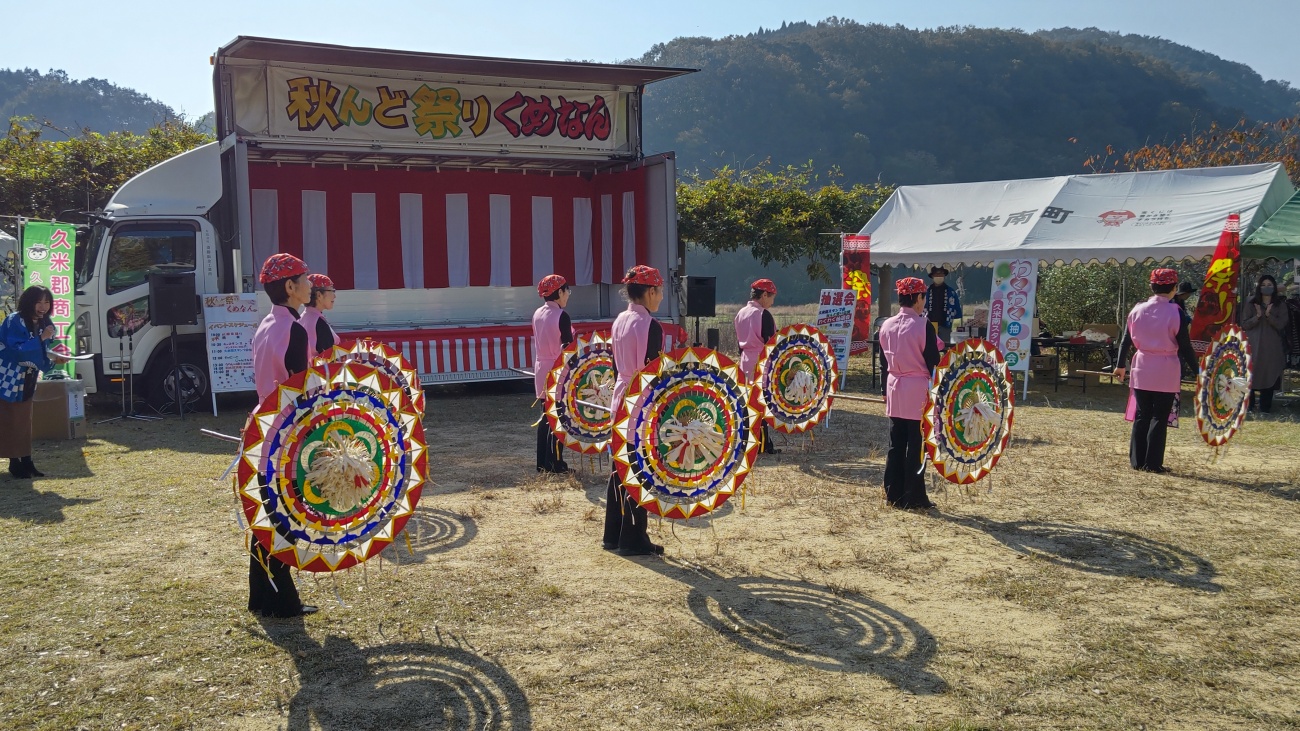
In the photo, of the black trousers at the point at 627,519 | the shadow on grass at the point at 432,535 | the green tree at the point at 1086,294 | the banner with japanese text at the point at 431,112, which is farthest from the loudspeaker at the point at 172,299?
the green tree at the point at 1086,294

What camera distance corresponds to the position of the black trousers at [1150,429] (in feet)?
25.2

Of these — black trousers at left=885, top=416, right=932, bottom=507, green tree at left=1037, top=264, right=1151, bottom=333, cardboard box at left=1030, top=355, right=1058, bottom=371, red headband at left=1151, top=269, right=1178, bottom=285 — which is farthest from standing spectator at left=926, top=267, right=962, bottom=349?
green tree at left=1037, top=264, right=1151, bottom=333

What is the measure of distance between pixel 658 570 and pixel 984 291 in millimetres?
42452

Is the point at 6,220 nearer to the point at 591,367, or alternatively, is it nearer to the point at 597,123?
the point at 597,123

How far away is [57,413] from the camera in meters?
9.66

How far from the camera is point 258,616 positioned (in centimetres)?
459

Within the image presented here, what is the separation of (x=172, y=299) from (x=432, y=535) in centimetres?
621

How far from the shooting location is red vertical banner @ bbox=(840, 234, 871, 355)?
13203 mm

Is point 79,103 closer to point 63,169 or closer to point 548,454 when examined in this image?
point 63,169

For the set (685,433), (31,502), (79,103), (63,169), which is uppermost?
(79,103)

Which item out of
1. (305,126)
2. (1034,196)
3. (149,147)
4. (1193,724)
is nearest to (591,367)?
(1193,724)

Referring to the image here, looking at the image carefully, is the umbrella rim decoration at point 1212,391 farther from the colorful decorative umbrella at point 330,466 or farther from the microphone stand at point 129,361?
the microphone stand at point 129,361

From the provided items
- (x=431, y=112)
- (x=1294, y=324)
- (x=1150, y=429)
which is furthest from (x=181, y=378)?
(x=1294, y=324)

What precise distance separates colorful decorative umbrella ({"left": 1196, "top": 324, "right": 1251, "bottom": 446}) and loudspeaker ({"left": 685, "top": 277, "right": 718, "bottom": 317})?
22.2 ft
